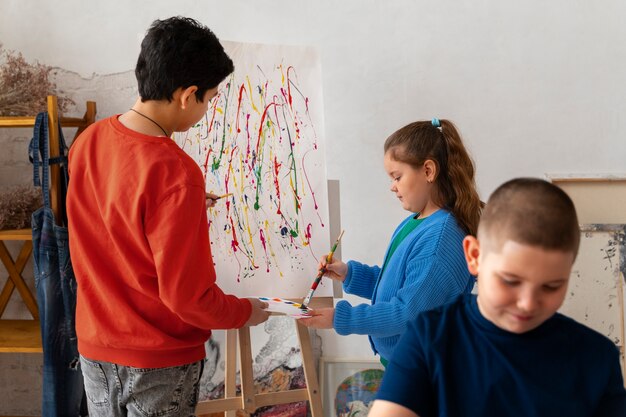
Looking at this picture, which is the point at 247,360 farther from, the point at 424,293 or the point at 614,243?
the point at 614,243

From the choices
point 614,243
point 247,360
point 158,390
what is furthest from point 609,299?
point 158,390

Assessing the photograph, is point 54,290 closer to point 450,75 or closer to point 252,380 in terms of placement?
point 252,380

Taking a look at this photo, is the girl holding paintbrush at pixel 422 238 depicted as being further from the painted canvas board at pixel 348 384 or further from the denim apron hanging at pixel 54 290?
the denim apron hanging at pixel 54 290

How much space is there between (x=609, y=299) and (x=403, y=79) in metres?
1.15

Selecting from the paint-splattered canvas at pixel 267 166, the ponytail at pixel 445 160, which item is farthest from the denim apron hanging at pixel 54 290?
the ponytail at pixel 445 160

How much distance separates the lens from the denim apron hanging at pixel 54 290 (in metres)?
2.62

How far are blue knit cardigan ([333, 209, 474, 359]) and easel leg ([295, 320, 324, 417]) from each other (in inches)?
18.2

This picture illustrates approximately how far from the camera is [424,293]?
6.01 feet

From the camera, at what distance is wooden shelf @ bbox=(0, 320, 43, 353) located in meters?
2.72

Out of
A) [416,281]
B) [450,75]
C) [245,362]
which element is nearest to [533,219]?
[416,281]

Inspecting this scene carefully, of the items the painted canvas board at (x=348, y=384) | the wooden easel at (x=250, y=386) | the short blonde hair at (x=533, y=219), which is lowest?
the painted canvas board at (x=348, y=384)

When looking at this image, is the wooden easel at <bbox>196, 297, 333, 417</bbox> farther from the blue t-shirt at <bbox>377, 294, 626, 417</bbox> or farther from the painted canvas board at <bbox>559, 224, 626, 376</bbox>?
the blue t-shirt at <bbox>377, 294, 626, 417</bbox>

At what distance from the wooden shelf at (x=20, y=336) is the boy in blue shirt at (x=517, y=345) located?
6.58 feet

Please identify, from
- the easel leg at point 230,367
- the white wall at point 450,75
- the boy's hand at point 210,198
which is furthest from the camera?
the white wall at point 450,75
